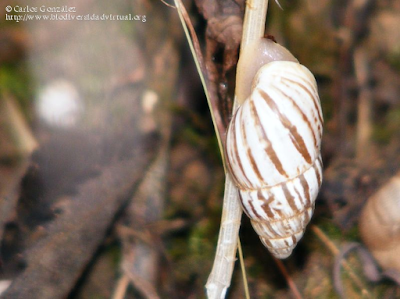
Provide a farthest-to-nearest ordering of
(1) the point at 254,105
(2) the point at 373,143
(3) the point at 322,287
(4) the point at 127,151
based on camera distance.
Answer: (2) the point at 373,143 < (4) the point at 127,151 < (3) the point at 322,287 < (1) the point at 254,105

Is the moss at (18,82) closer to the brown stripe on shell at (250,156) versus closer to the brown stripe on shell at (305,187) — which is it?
the brown stripe on shell at (250,156)

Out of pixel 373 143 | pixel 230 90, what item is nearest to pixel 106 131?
pixel 230 90

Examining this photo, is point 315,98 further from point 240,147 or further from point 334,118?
point 334,118

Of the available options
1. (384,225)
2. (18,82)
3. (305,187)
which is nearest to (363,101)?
(384,225)

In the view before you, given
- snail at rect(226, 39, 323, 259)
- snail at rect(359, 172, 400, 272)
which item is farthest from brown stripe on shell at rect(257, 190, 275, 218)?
snail at rect(359, 172, 400, 272)

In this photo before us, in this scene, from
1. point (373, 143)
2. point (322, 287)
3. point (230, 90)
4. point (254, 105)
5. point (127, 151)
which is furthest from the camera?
point (373, 143)

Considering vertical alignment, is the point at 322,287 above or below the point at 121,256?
below

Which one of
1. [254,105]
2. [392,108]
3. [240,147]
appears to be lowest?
[392,108]

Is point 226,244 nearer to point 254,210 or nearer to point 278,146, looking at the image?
point 254,210
